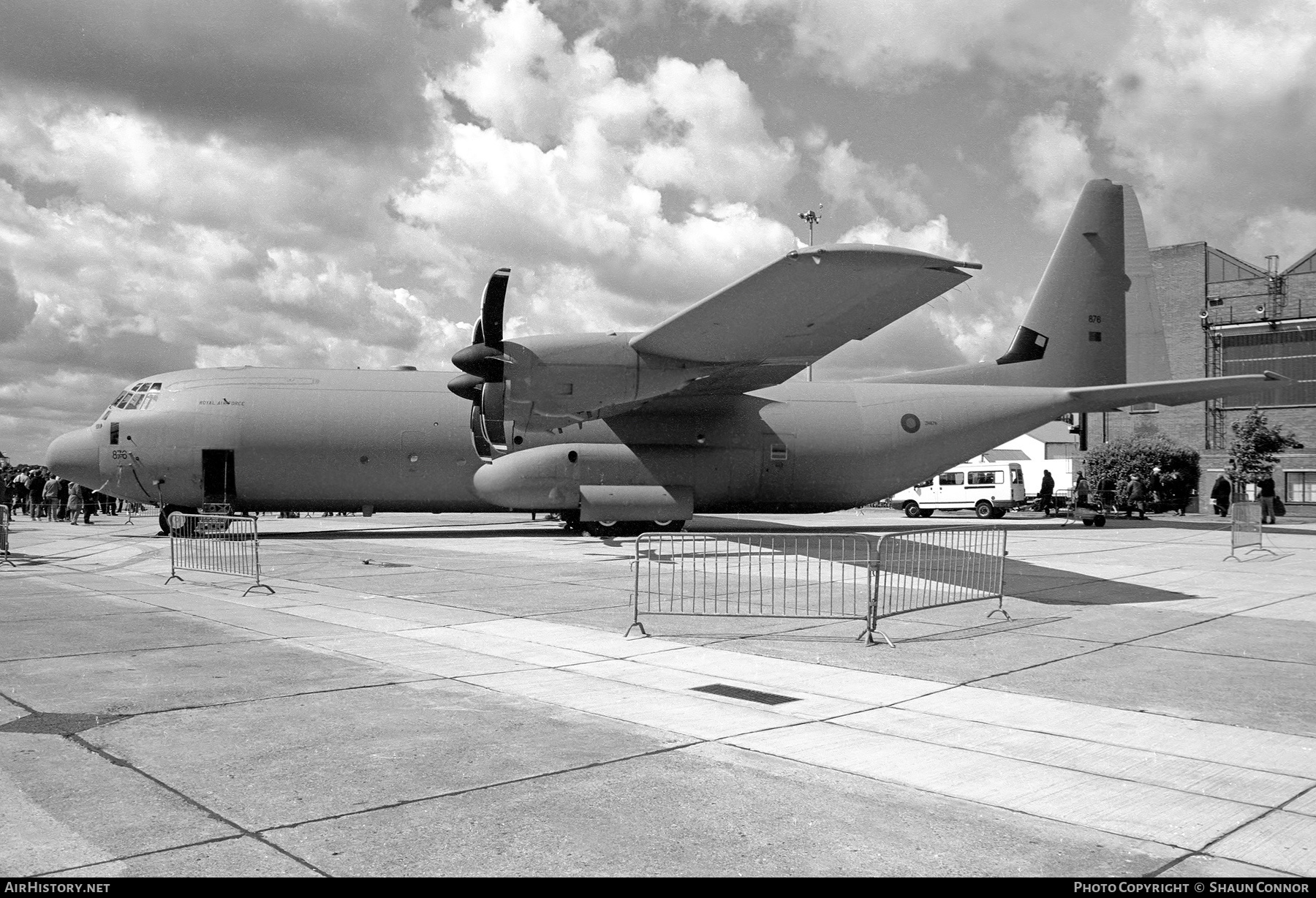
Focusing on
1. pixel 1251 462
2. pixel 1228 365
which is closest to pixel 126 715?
pixel 1251 462

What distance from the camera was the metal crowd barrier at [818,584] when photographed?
384 inches

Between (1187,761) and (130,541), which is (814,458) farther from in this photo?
(1187,761)

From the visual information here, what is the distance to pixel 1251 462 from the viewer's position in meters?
44.8

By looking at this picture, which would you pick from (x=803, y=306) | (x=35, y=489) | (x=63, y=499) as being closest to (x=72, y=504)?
(x=63, y=499)

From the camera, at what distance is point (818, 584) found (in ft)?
38.7

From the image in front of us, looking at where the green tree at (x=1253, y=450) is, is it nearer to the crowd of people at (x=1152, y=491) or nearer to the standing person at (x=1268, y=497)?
the crowd of people at (x=1152, y=491)

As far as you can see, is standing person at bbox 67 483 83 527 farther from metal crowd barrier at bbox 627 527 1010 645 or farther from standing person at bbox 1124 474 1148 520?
standing person at bbox 1124 474 1148 520

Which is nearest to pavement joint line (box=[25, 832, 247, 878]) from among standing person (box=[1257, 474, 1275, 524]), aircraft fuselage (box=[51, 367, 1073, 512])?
aircraft fuselage (box=[51, 367, 1073, 512])

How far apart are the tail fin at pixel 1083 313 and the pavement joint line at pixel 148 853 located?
72.9 ft

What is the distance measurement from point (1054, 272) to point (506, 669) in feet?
72.0

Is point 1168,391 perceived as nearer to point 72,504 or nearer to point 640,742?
point 640,742

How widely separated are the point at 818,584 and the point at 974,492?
3238 cm

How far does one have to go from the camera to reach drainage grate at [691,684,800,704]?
21.0ft

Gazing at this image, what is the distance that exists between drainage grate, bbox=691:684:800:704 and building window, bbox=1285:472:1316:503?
51944 mm
